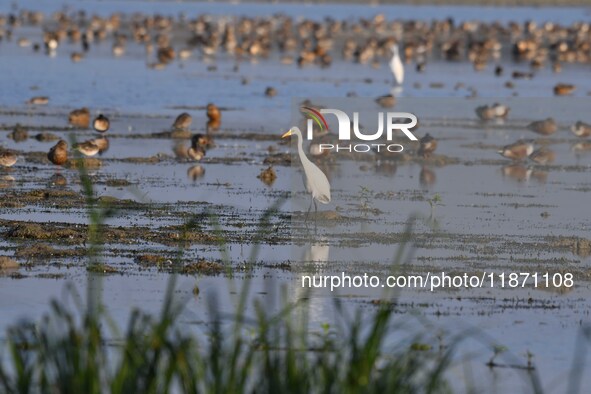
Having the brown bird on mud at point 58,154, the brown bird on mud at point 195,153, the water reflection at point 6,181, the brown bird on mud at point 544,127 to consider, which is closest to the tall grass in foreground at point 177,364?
the water reflection at point 6,181

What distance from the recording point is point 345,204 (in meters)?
17.1

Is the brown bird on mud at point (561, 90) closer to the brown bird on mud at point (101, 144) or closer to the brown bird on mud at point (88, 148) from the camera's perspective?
the brown bird on mud at point (101, 144)

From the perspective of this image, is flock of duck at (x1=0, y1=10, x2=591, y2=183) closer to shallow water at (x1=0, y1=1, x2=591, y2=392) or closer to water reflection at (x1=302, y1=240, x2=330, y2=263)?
shallow water at (x1=0, y1=1, x2=591, y2=392)

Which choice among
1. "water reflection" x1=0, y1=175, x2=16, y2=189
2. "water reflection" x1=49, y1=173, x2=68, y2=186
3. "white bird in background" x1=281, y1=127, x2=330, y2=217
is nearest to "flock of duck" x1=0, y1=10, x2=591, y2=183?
"water reflection" x1=49, y1=173, x2=68, y2=186

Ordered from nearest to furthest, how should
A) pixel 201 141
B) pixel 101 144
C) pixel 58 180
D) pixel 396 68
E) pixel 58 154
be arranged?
pixel 58 180
pixel 58 154
pixel 101 144
pixel 201 141
pixel 396 68

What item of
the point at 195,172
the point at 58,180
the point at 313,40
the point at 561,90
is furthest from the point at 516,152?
the point at 313,40

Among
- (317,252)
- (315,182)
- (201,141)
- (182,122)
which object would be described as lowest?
(317,252)

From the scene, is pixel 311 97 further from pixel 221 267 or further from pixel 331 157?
pixel 221 267

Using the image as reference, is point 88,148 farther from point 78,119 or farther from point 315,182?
point 315,182

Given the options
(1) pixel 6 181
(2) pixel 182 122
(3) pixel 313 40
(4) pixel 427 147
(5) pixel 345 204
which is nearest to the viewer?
(5) pixel 345 204

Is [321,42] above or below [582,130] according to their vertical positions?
above

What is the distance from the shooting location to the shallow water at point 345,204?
11219mm

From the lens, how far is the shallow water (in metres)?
11.2

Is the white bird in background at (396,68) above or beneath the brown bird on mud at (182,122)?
above
